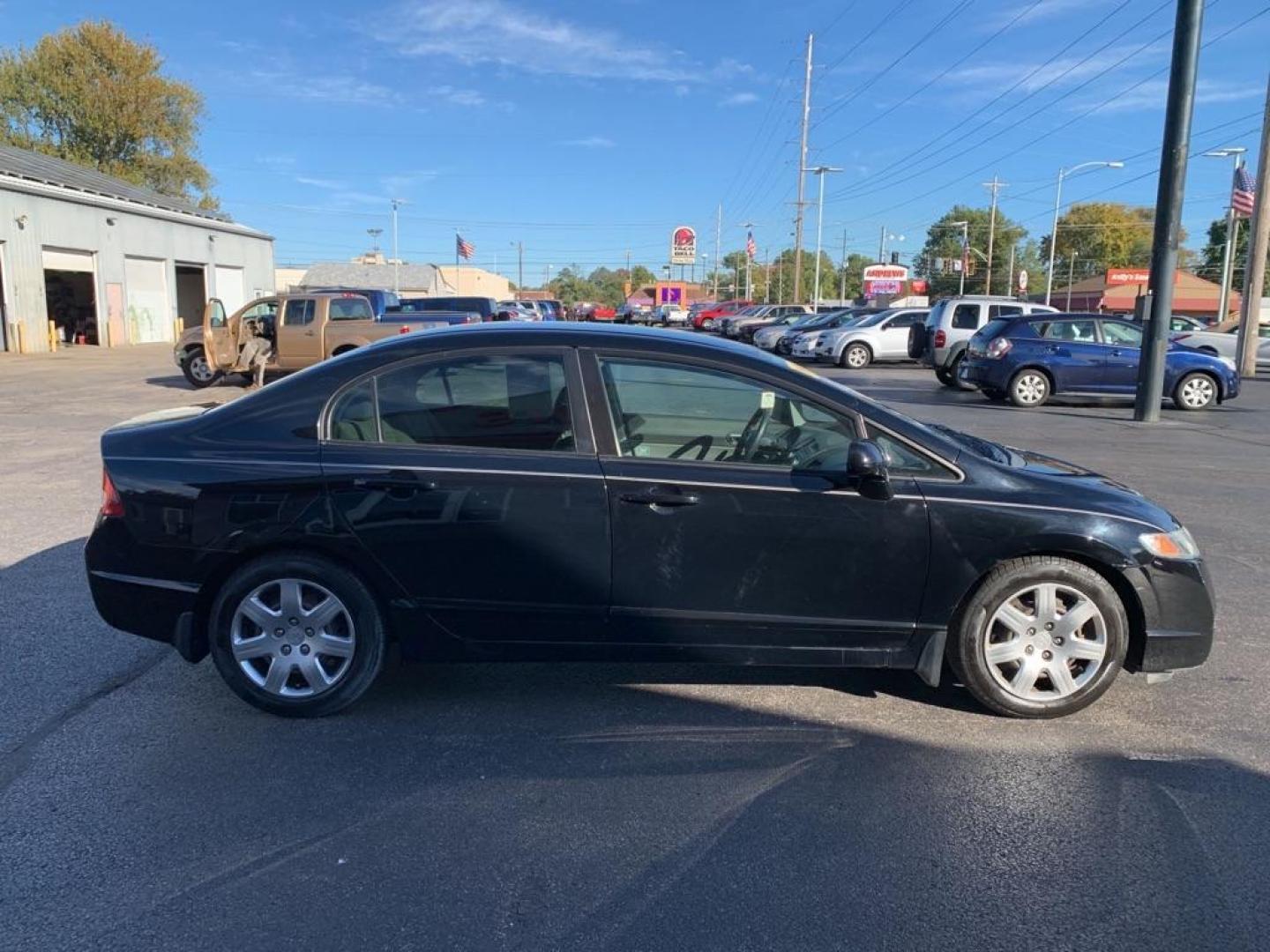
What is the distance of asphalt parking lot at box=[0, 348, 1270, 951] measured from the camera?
8.80 feet

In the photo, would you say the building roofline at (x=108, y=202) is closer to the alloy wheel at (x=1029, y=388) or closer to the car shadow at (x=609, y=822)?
the alloy wheel at (x=1029, y=388)

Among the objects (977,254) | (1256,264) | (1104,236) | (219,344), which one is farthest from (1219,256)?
(219,344)

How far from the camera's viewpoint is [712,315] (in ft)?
164

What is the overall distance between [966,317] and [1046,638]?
18.0 meters

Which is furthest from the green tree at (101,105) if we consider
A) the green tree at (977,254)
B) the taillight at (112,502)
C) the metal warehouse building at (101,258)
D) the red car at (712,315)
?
the green tree at (977,254)

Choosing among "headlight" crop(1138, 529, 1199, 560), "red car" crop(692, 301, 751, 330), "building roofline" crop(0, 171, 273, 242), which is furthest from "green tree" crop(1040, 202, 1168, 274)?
"headlight" crop(1138, 529, 1199, 560)

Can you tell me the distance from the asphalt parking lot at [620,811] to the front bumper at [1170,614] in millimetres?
290

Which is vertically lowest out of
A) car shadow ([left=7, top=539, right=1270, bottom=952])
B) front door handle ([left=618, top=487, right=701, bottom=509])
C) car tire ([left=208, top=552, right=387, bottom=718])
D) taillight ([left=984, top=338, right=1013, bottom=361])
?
car shadow ([left=7, top=539, right=1270, bottom=952])

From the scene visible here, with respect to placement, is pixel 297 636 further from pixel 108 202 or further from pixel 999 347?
pixel 108 202

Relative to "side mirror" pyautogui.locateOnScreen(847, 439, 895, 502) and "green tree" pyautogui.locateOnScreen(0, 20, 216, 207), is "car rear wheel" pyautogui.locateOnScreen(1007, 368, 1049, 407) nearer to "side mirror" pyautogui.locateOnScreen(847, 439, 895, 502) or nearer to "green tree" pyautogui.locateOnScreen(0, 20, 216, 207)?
"side mirror" pyautogui.locateOnScreen(847, 439, 895, 502)

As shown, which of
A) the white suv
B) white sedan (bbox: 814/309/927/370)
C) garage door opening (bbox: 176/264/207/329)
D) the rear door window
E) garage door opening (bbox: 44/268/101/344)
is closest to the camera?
the white suv

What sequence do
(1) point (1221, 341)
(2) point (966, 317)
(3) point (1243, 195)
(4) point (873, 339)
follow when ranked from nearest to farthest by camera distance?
(2) point (966, 317) < (1) point (1221, 341) < (4) point (873, 339) < (3) point (1243, 195)

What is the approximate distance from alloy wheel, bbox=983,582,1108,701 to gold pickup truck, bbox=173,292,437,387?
15682 millimetres

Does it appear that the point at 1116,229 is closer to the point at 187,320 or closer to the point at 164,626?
the point at 187,320
